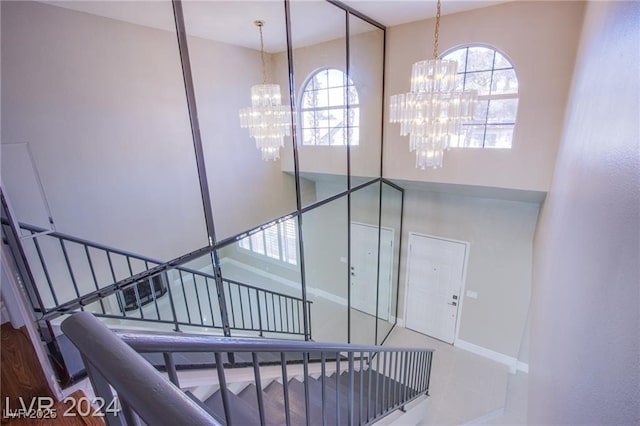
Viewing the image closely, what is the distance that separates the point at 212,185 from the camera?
117 inches

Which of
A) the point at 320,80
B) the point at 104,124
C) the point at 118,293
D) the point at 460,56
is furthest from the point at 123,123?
the point at 460,56

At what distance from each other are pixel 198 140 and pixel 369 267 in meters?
3.65

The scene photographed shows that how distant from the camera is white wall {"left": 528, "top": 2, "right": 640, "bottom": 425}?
85 centimetres

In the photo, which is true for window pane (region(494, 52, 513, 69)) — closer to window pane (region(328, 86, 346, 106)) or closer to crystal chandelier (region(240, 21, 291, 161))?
window pane (region(328, 86, 346, 106))

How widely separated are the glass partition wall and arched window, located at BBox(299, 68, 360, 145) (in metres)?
0.02

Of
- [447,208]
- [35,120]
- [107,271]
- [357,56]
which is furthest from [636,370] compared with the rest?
[447,208]

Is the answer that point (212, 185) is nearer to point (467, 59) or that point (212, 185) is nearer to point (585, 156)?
point (585, 156)

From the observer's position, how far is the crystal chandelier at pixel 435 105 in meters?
2.37

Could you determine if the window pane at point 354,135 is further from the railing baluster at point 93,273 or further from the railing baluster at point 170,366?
the railing baluster at point 170,366

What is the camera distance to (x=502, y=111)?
11.5 feet

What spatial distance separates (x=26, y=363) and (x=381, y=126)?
4056 millimetres

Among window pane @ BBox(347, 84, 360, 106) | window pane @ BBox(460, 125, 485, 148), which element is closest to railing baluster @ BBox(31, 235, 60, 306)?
window pane @ BBox(347, 84, 360, 106)

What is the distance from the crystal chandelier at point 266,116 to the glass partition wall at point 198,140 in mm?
21

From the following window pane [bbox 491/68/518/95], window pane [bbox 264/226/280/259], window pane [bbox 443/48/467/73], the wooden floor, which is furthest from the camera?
window pane [bbox 443/48/467/73]
